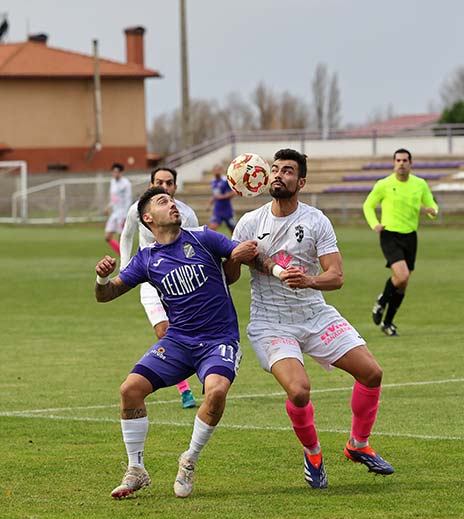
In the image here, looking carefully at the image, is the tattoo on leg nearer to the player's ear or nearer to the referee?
the player's ear

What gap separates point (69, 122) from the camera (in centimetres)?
7500

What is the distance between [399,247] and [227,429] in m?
7.03

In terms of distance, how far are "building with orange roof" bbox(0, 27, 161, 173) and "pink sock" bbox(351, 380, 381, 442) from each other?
6533 cm

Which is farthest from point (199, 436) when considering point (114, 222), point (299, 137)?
point (299, 137)

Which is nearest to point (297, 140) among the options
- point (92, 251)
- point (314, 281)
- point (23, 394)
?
point (92, 251)

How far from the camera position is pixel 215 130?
347 ft

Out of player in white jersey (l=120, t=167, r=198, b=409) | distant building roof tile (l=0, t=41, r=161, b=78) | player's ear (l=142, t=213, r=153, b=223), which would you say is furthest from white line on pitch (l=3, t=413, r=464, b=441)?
distant building roof tile (l=0, t=41, r=161, b=78)

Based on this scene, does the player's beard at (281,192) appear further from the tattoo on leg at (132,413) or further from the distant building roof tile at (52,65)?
the distant building roof tile at (52,65)

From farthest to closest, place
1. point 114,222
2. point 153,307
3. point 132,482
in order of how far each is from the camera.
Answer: point 114,222 < point 153,307 < point 132,482

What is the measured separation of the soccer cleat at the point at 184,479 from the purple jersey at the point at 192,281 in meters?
0.75

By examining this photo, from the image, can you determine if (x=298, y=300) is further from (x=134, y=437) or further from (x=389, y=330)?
(x=389, y=330)

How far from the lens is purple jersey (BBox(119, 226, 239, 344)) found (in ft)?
27.0

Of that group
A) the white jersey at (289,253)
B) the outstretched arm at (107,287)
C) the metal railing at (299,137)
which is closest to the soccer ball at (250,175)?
the white jersey at (289,253)

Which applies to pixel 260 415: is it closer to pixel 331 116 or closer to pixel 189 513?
pixel 189 513
